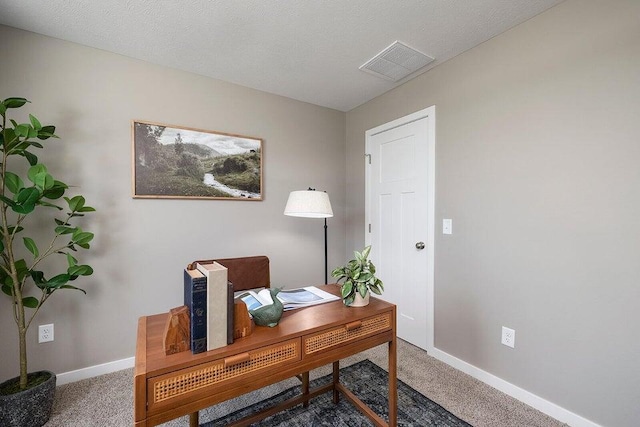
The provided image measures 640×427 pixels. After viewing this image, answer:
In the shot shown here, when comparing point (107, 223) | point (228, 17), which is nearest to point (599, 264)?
point (228, 17)

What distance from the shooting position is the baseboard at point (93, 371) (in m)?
1.97

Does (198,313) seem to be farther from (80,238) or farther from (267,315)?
(80,238)

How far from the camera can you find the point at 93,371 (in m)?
2.06

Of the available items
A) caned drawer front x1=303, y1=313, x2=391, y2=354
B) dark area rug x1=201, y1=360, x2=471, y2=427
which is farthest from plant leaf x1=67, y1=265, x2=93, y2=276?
caned drawer front x1=303, y1=313, x2=391, y2=354

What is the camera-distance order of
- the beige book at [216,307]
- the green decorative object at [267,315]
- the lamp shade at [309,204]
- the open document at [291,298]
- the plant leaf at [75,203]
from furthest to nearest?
the lamp shade at [309,204], the plant leaf at [75,203], the open document at [291,298], the green decorative object at [267,315], the beige book at [216,307]

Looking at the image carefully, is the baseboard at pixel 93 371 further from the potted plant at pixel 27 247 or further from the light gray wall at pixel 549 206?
the light gray wall at pixel 549 206

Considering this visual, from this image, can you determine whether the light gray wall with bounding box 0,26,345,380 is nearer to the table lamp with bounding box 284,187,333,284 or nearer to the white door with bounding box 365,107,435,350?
the table lamp with bounding box 284,187,333,284

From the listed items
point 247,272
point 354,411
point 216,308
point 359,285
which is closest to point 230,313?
point 216,308

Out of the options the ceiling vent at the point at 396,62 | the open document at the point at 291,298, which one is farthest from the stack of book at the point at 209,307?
the ceiling vent at the point at 396,62

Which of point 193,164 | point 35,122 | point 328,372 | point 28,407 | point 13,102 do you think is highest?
point 13,102

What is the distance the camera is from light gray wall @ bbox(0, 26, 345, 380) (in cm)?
193

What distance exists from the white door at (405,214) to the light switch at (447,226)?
114 millimetres

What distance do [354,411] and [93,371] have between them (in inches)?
76.8

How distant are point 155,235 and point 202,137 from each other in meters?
0.94
